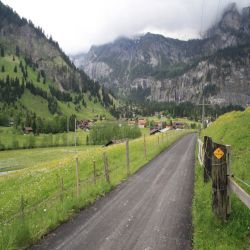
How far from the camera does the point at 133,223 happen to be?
45.1 ft

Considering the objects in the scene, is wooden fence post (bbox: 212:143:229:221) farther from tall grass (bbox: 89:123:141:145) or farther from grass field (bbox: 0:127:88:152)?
tall grass (bbox: 89:123:141:145)

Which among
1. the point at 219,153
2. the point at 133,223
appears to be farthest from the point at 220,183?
the point at 133,223

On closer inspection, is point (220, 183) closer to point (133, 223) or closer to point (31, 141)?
point (133, 223)

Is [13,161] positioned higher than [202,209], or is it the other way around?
[202,209]

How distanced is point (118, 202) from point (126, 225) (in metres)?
4.05

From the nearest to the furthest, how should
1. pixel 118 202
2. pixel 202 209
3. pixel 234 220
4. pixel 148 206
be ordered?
pixel 234 220
pixel 202 209
pixel 148 206
pixel 118 202

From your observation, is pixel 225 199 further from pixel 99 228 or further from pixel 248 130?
pixel 248 130

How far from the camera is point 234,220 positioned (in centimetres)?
1195

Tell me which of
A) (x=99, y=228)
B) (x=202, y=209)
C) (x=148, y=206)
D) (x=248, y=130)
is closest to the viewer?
(x=99, y=228)

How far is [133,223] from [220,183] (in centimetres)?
395

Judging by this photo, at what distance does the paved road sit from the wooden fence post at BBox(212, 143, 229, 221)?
1.39 m

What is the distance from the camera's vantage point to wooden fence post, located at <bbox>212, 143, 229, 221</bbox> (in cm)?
1213

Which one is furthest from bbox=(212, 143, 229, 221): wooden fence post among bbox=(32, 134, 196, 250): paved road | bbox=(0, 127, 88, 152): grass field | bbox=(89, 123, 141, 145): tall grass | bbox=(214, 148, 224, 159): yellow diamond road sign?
bbox=(89, 123, 141, 145): tall grass

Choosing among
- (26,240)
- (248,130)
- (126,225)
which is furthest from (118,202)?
(248,130)
